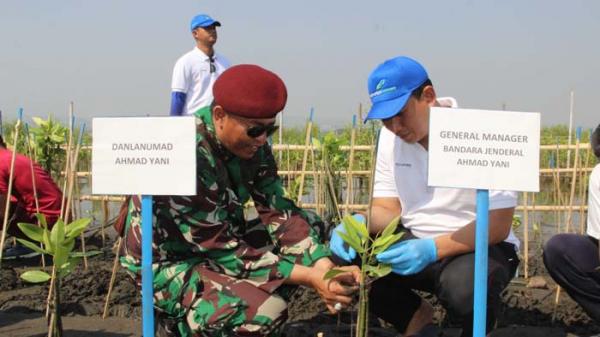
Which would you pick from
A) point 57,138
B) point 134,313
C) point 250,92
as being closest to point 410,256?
point 250,92

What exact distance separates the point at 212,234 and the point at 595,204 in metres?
1.26

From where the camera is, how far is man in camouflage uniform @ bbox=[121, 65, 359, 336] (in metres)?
1.67

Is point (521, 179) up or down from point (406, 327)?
up

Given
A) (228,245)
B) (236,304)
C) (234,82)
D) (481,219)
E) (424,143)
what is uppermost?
(234,82)

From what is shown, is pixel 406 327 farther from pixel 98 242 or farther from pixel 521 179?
pixel 98 242

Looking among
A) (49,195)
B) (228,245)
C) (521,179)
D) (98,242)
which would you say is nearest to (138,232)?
(228,245)

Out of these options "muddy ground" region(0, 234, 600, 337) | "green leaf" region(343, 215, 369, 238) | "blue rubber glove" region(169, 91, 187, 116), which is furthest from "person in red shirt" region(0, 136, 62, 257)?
"green leaf" region(343, 215, 369, 238)

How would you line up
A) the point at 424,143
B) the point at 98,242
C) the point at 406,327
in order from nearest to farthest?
the point at 424,143 → the point at 406,327 → the point at 98,242

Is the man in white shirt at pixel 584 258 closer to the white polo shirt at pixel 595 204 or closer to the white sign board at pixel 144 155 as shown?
the white polo shirt at pixel 595 204

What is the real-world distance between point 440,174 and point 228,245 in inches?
25.2

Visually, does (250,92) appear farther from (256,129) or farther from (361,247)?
(361,247)

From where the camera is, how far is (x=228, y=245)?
5.77ft

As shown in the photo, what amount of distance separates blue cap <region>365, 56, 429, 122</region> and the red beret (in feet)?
0.88

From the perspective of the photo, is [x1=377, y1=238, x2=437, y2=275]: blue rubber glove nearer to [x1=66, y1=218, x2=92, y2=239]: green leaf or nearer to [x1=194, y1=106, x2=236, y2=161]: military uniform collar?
[x1=194, y1=106, x2=236, y2=161]: military uniform collar
